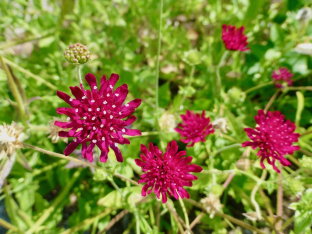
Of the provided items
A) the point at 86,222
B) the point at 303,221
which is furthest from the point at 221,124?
the point at 86,222

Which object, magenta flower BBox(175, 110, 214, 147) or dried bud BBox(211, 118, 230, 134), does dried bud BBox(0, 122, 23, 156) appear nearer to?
magenta flower BBox(175, 110, 214, 147)

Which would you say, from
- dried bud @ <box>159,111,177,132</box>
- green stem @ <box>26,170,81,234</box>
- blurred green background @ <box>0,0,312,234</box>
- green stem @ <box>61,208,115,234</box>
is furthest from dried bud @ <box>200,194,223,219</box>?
green stem @ <box>26,170,81,234</box>

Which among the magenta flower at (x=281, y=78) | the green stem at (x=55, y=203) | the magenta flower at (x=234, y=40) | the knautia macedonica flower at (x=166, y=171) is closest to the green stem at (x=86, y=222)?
the green stem at (x=55, y=203)

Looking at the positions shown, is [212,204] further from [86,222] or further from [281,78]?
[281,78]

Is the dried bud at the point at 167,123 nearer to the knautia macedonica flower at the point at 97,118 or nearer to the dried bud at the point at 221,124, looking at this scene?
the dried bud at the point at 221,124

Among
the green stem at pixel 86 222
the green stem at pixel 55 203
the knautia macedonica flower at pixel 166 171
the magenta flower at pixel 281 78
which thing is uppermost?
the magenta flower at pixel 281 78

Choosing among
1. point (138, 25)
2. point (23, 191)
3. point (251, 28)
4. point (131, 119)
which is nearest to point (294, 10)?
point (251, 28)

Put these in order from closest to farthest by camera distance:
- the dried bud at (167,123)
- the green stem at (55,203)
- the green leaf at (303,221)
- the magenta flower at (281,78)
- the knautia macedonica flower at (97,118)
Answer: the knautia macedonica flower at (97,118), the green leaf at (303,221), the green stem at (55,203), the dried bud at (167,123), the magenta flower at (281,78)

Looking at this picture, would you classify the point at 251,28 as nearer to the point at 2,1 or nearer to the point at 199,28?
the point at 199,28
